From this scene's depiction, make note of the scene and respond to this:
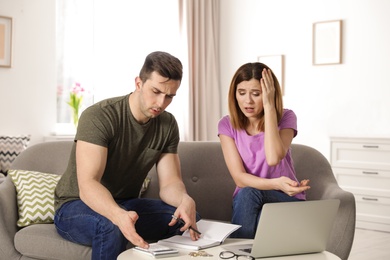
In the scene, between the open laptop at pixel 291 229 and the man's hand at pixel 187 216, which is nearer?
the open laptop at pixel 291 229

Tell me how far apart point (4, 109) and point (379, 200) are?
317 cm

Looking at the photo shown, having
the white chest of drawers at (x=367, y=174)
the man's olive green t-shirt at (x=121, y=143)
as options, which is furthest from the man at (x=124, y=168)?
the white chest of drawers at (x=367, y=174)

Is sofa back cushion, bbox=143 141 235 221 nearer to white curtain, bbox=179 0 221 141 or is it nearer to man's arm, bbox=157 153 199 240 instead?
man's arm, bbox=157 153 199 240

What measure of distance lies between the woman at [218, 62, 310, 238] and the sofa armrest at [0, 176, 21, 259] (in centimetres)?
98

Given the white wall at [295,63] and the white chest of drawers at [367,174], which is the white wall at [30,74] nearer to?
the white wall at [295,63]

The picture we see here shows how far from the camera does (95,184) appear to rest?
2.41 m

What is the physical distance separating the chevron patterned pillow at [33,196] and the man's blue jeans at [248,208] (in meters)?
0.88

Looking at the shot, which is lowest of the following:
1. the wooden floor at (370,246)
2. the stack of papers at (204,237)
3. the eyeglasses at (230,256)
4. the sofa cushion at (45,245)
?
the wooden floor at (370,246)

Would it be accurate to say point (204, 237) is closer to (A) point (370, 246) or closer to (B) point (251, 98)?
(B) point (251, 98)

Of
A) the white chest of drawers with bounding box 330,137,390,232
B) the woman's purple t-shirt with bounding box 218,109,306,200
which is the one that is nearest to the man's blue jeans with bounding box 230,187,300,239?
the woman's purple t-shirt with bounding box 218,109,306,200

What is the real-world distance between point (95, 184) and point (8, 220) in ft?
2.15

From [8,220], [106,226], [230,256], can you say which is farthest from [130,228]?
[8,220]

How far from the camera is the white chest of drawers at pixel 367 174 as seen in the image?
17.3ft

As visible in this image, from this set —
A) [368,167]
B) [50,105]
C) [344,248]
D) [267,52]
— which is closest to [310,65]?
[267,52]
